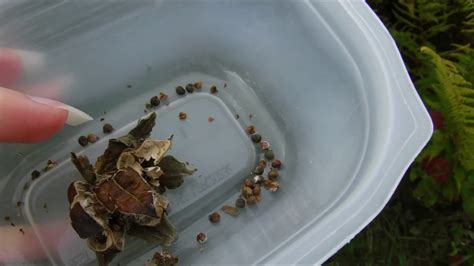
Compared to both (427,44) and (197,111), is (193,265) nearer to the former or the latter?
(197,111)

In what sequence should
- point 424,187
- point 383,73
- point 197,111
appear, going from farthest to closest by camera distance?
point 197,111, point 424,187, point 383,73

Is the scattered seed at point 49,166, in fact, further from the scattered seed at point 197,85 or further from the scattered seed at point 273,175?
the scattered seed at point 273,175

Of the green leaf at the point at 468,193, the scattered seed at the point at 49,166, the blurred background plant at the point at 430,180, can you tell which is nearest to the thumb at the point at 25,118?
the scattered seed at the point at 49,166

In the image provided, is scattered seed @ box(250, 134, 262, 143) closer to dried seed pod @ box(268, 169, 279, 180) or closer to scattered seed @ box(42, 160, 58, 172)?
dried seed pod @ box(268, 169, 279, 180)

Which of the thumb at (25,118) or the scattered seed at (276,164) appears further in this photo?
the scattered seed at (276,164)

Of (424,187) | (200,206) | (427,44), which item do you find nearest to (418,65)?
(427,44)

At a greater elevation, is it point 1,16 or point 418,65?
Answer: point 1,16

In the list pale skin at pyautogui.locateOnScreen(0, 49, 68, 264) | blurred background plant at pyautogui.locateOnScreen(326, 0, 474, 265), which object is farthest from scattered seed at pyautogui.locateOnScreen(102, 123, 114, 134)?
blurred background plant at pyautogui.locateOnScreen(326, 0, 474, 265)
